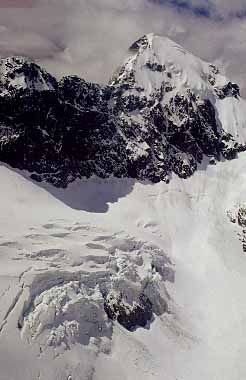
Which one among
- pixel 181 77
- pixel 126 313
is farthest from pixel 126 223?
pixel 181 77

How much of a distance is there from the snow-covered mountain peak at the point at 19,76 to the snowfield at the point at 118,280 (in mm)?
21866

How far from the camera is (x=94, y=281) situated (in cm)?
9588

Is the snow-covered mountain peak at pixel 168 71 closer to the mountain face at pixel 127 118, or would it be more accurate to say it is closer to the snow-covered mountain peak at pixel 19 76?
the mountain face at pixel 127 118

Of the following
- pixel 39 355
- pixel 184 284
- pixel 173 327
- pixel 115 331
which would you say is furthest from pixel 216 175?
pixel 39 355

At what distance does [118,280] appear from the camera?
9819 cm

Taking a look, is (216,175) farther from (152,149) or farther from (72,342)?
(72,342)

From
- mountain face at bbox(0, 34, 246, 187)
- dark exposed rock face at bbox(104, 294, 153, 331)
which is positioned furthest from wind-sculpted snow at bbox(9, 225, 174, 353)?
mountain face at bbox(0, 34, 246, 187)

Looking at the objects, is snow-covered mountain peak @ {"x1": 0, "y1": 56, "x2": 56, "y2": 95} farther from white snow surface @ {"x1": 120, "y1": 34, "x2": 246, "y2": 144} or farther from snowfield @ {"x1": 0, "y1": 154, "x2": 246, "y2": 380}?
white snow surface @ {"x1": 120, "y1": 34, "x2": 246, "y2": 144}

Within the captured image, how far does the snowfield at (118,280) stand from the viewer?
8250 centimetres

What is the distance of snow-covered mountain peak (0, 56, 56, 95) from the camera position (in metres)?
125

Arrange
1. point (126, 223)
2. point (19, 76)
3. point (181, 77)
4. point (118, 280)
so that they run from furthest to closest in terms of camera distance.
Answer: point (181, 77) < point (19, 76) < point (126, 223) < point (118, 280)

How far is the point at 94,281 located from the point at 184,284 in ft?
77.6

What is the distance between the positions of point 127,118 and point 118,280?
60410 millimetres

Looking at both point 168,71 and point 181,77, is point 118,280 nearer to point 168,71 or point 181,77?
point 181,77
